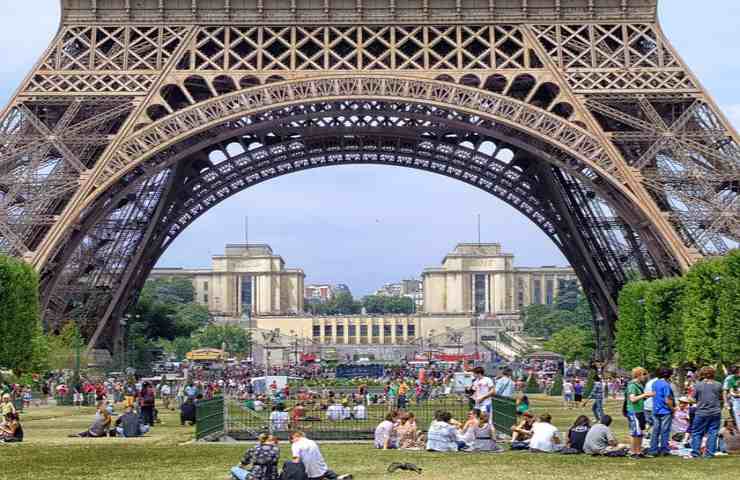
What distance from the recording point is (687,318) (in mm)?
49906

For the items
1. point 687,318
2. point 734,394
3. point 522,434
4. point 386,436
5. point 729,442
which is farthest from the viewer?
point 687,318

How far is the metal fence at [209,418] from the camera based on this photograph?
32.1 metres

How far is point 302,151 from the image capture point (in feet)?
213

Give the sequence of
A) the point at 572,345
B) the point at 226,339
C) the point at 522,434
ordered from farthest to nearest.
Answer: the point at 226,339 < the point at 572,345 < the point at 522,434

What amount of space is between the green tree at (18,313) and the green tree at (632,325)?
84.9 feet

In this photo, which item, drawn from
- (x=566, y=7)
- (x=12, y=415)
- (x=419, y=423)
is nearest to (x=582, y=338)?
(x=566, y=7)

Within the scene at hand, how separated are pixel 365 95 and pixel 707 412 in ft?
83.9

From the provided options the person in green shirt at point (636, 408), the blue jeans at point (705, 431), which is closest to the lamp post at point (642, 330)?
the person in green shirt at point (636, 408)

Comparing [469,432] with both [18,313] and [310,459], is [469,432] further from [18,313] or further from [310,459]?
[18,313]

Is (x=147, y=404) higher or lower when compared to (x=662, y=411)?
lower

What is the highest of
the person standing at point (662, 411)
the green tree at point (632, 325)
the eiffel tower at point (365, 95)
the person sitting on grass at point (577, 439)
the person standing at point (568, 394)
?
the eiffel tower at point (365, 95)

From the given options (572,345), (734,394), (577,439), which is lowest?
(577,439)

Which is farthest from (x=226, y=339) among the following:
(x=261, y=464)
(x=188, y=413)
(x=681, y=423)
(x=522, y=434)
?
(x=261, y=464)

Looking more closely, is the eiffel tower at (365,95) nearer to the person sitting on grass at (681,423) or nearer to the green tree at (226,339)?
the person sitting on grass at (681,423)
